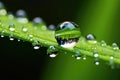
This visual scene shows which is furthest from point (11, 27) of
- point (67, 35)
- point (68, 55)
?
point (68, 55)

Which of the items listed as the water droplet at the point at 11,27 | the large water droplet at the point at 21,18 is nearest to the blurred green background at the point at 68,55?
the large water droplet at the point at 21,18

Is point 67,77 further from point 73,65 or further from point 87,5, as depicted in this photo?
point 87,5

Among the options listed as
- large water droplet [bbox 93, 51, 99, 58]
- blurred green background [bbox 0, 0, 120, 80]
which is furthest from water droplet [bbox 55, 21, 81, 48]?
blurred green background [bbox 0, 0, 120, 80]

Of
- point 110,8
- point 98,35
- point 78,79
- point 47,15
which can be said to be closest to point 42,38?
point 78,79

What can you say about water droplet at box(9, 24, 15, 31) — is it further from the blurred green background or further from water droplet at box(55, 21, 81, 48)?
the blurred green background

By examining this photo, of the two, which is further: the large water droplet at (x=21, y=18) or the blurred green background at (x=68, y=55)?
the blurred green background at (x=68, y=55)

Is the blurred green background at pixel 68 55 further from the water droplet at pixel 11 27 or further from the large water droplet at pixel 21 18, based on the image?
the water droplet at pixel 11 27

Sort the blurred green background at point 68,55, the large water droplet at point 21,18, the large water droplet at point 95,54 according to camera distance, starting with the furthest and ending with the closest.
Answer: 1. the blurred green background at point 68,55
2. the large water droplet at point 21,18
3. the large water droplet at point 95,54
